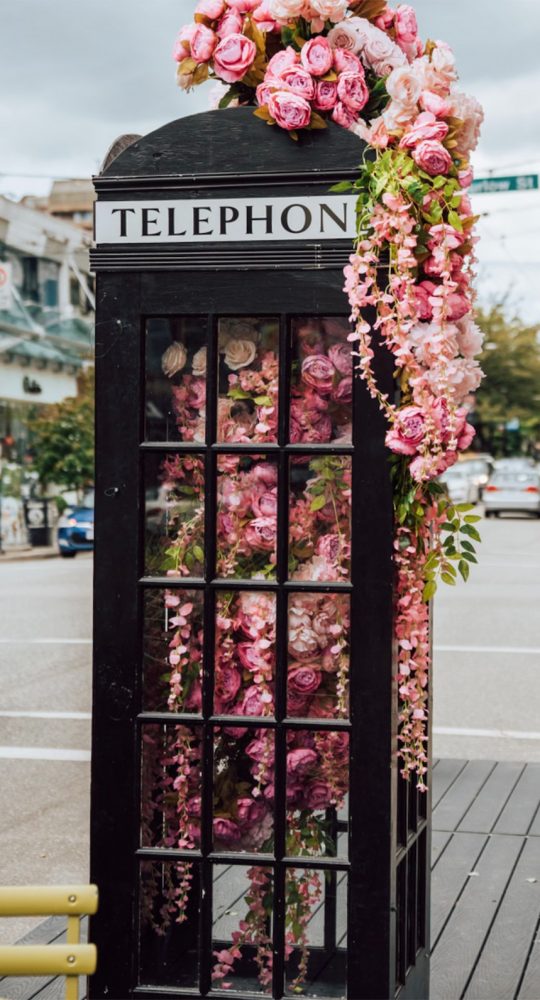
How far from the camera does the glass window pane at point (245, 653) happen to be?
320 centimetres

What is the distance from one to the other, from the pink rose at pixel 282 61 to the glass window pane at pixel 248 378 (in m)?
0.60

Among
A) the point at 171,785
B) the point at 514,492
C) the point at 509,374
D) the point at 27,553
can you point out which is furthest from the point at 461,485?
the point at 171,785

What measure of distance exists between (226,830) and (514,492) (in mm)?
33787

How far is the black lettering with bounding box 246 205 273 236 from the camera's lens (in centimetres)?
314

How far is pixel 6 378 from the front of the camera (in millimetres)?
38094

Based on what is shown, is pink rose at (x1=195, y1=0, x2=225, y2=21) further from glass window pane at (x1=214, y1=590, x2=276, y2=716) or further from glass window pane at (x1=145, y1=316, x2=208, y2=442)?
glass window pane at (x1=214, y1=590, x2=276, y2=716)

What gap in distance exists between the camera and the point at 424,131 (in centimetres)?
296

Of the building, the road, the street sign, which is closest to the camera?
the road

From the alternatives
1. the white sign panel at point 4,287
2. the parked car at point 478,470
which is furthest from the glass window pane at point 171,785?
the parked car at point 478,470

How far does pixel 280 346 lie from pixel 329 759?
1034 mm

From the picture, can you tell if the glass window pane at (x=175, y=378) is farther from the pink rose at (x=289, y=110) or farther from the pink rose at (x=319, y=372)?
the pink rose at (x=289, y=110)

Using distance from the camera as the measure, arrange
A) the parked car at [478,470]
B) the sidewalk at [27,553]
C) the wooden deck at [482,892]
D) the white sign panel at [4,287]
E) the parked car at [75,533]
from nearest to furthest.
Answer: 1. the wooden deck at [482,892]
2. the parked car at [75,533]
3. the sidewalk at [27,553]
4. the white sign panel at [4,287]
5. the parked car at [478,470]

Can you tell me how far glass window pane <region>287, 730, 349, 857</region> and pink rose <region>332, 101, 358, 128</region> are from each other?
59.3 inches

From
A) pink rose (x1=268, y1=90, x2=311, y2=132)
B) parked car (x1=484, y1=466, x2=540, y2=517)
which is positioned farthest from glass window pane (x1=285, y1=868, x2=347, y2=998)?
parked car (x1=484, y1=466, x2=540, y2=517)
